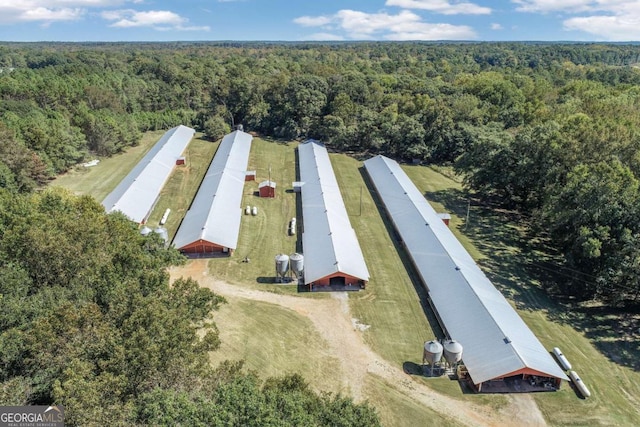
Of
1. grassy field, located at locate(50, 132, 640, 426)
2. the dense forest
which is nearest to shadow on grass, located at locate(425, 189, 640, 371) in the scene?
grassy field, located at locate(50, 132, 640, 426)

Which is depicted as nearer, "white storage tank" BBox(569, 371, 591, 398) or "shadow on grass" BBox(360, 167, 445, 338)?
"white storage tank" BBox(569, 371, 591, 398)

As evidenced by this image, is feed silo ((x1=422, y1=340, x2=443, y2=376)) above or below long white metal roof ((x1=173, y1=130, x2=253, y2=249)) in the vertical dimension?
below

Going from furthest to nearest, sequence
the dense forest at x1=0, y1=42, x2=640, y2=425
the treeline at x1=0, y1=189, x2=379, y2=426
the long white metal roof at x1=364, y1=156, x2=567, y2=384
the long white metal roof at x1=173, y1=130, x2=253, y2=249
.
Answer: the long white metal roof at x1=173, y1=130, x2=253, y2=249, the long white metal roof at x1=364, y1=156, x2=567, y2=384, the dense forest at x1=0, y1=42, x2=640, y2=425, the treeline at x1=0, y1=189, x2=379, y2=426

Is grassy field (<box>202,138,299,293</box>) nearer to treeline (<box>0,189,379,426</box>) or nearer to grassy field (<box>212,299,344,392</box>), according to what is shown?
grassy field (<box>212,299,344,392</box>)

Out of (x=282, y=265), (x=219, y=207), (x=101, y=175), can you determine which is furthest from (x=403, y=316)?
(x=101, y=175)

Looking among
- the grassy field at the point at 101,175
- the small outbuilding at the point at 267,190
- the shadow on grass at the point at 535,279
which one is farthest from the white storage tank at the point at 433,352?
the grassy field at the point at 101,175

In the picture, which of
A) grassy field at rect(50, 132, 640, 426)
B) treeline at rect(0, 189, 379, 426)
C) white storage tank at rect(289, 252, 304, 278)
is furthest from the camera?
white storage tank at rect(289, 252, 304, 278)

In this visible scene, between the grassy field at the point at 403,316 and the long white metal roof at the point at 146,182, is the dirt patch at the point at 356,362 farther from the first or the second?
the long white metal roof at the point at 146,182
